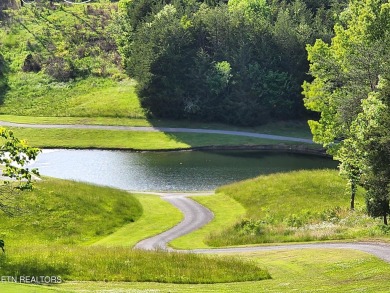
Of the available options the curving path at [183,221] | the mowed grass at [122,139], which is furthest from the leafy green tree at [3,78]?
the curving path at [183,221]

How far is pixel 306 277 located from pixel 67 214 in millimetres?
27922

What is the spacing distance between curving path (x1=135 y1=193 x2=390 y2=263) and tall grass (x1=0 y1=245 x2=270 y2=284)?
724cm

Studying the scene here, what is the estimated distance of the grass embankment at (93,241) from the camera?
32.7m

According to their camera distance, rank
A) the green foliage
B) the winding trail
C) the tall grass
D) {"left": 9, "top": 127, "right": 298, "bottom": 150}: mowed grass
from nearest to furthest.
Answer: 1. the tall grass
2. the winding trail
3. {"left": 9, "top": 127, "right": 298, "bottom": 150}: mowed grass
4. the green foliage

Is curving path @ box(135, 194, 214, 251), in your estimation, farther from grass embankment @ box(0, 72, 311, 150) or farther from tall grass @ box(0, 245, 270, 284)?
grass embankment @ box(0, 72, 311, 150)

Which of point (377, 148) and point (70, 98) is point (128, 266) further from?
point (70, 98)

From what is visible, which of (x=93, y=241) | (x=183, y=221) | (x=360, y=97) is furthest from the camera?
(x=183, y=221)

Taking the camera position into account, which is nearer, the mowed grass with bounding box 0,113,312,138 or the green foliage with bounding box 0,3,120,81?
the mowed grass with bounding box 0,113,312,138

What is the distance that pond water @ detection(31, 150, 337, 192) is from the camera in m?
81.1

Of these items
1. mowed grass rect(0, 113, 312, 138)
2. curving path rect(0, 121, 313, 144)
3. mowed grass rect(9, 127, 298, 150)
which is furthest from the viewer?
mowed grass rect(0, 113, 312, 138)

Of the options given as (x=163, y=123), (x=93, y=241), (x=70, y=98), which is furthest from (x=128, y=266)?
(x=70, y=98)

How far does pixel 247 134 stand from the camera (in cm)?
10875

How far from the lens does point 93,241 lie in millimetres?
50312

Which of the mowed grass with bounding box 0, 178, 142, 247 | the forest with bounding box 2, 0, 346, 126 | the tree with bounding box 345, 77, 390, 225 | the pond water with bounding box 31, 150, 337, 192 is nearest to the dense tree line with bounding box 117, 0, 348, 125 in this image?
the forest with bounding box 2, 0, 346, 126
